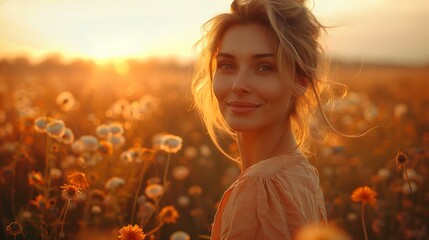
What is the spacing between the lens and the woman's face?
2.54 meters

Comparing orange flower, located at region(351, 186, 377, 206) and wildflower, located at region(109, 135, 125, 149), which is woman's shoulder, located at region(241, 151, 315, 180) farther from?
wildflower, located at region(109, 135, 125, 149)

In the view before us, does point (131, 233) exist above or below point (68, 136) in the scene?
below

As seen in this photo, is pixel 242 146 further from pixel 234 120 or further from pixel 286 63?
pixel 286 63

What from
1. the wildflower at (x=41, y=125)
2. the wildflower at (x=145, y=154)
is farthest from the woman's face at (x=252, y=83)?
the wildflower at (x=41, y=125)

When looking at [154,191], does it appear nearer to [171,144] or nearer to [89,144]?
[171,144]

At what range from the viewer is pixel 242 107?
2.57m

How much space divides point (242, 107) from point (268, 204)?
21.3 inches

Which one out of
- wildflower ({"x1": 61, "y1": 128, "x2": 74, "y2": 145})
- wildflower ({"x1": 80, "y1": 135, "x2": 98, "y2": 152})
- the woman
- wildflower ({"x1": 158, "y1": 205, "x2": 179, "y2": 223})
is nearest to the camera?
the woman

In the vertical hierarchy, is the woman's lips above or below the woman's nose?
below

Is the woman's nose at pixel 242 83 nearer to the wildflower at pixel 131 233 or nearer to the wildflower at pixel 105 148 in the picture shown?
the wildflower at pixel 131 233


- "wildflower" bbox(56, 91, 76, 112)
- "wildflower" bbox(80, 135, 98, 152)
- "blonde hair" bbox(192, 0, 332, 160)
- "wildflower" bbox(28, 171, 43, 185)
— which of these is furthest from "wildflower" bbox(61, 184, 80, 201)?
"wildflower" bbox(56, 91, 76, 112)

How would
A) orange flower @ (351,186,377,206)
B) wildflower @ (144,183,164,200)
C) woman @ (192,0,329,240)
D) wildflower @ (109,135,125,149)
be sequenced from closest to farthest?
woman @ (192,0,329,240), orange flower @ (351,186,377,206), wildflower @ (144,183,164,200), wildflower @ (109,135,125,149)

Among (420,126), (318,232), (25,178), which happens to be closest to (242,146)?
(318,232)

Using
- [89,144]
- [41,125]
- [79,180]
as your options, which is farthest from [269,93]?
[89,144]
